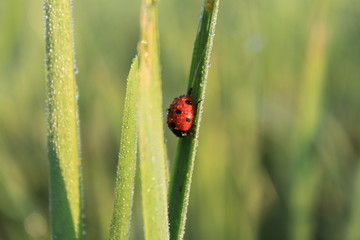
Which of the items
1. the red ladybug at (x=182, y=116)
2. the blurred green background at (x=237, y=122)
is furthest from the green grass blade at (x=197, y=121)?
the blurred green background at (x=237, y=122)

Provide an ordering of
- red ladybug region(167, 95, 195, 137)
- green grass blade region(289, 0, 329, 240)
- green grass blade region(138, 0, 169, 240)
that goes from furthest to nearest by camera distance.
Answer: green grass blade region(289, 0, 329, 240), red ladybug region(167, 95, 195, 137), green grass blade region(138, 0, 169, 240)

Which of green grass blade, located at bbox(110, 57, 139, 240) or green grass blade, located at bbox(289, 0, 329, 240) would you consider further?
green grass blade, located at bbox(289, 0, 329, 240)

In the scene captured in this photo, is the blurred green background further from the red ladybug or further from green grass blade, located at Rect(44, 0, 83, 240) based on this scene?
green grass blade, located at Rect(44, 0, 83, 240)

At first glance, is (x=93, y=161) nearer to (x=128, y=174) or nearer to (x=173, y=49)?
(x=173, y=49)

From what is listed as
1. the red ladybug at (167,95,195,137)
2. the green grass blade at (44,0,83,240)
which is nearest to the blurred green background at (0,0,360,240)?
the red ladybug at (167,95,195,137)

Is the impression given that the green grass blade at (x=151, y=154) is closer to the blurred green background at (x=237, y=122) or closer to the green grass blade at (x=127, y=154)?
the green grass blade at (x=127, y=154)

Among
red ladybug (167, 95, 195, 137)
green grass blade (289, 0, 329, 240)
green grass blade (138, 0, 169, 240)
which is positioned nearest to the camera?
green grass blade (138, 0, 169, 240)

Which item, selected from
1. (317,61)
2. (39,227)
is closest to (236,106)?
(317,61)
